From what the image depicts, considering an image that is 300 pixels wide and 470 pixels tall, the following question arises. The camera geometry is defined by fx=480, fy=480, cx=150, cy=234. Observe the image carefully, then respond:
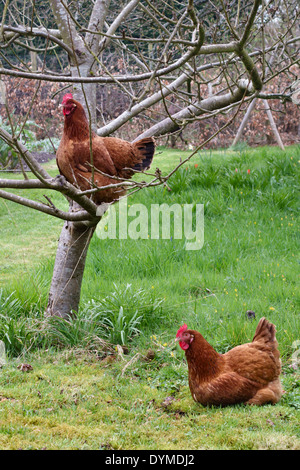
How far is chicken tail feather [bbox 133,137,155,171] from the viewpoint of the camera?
12.6ft

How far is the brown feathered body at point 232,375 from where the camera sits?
3.07 metres

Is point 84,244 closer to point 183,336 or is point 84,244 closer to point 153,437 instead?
point 183,336

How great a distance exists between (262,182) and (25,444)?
5.31m

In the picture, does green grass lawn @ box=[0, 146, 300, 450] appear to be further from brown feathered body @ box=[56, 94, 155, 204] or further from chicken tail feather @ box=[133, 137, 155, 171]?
brown feathered body @ box=[56, 94, 155, 204]

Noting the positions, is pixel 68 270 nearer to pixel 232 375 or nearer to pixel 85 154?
pixel 85 154

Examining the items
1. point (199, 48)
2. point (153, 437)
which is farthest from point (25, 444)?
point (199, 48)

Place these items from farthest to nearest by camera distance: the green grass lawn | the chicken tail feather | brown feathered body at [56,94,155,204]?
1. the chicken tail feather
2. brown feathered body at [56,94,155,204]
3. the green grass lawn

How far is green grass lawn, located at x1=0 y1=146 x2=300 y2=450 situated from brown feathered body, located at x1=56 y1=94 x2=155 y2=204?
792 mm

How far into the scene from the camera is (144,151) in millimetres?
3881

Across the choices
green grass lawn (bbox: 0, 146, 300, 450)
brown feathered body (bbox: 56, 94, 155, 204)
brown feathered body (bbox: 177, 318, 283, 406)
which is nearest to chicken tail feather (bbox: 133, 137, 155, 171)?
brown feathered body (bbox: 56, 94, 155, 204)

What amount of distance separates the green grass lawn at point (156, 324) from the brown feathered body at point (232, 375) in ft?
0.26

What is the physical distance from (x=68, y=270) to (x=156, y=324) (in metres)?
0.95

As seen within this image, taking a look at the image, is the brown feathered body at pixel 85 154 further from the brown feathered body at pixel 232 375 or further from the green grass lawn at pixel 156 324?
the brown feathered body at pixel 232 375

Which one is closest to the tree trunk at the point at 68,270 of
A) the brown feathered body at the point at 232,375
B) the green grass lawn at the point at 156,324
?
the green grass lawn at the point at 156,324
